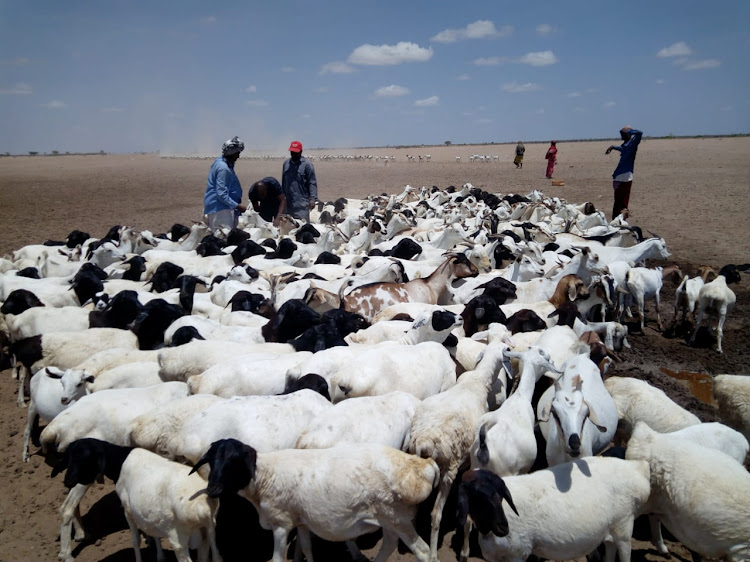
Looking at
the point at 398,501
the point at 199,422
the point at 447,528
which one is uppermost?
the point at 199,422

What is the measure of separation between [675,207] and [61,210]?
877 inches

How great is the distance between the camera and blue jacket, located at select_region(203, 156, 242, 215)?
9461 millimetres

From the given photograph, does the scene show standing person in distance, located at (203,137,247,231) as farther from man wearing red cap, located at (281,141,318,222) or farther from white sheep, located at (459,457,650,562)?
white sheep, located at (459,457,650,562)

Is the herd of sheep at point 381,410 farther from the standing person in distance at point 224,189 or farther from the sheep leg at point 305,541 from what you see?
the standing person in distance at point 224,189

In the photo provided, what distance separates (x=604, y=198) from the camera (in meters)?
20.9

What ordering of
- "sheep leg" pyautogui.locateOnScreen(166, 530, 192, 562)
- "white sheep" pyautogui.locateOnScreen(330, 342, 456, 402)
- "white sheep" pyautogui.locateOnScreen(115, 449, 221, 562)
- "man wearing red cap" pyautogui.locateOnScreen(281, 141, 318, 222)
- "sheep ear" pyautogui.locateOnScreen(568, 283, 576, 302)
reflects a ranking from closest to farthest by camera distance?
"white sheep" pyautogui.locateOnScreen(115, 449, 221, 562) → "sheep leg" pyautogui.locateOnScreen(166, 530, 192, 562) → "white sheep" pyautogui.locateOnScreen(330, 342, 456, 402) → "sheep ear" pyautogui.locateOnScreen(568, 283, 576, 302) → "man wearing red cap" pyautogui.locateOnScreen(281, 141, 318, 222)

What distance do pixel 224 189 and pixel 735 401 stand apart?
27.0ft

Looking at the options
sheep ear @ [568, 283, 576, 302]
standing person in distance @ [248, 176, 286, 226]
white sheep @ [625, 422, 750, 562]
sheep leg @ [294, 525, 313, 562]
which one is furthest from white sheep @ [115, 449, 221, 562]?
standing person in distance @ [248, 176, 286, 226]

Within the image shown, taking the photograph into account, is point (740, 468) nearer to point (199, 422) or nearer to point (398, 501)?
point (398, 501)

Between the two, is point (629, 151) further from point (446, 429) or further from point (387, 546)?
point (387, 546)

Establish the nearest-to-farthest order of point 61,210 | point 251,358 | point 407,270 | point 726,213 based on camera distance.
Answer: point 251,358
point 407,270
point 726,213
point 61,210

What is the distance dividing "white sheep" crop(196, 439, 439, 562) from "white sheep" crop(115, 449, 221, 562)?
0.83 feet

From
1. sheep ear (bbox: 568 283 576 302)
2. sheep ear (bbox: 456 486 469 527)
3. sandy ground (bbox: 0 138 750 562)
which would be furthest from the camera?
sheep ear (bbox: 568 283 576 302)

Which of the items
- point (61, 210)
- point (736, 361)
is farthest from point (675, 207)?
point (61, 210)
